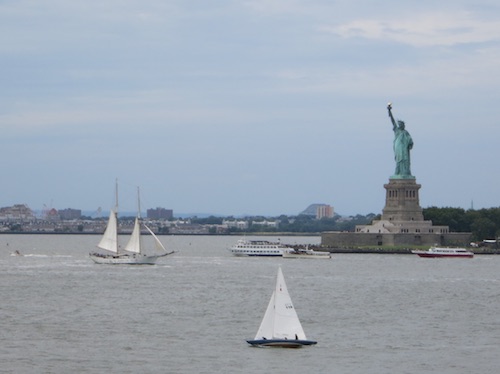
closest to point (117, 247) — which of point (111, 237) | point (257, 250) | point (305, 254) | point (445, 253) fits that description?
point (111, 237)

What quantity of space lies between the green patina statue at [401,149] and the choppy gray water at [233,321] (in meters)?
48.4

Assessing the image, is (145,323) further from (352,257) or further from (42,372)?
(352,257)

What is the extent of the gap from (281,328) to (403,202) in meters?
104

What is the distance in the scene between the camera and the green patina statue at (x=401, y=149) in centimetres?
15400

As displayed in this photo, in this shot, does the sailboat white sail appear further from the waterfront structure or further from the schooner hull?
the waterfront structure

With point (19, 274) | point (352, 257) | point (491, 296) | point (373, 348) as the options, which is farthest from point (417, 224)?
point (373, 348)

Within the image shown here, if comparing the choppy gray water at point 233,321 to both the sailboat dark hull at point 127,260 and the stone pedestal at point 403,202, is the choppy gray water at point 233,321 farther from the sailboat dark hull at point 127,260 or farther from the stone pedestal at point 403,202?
the stone pedestal at point 403,202

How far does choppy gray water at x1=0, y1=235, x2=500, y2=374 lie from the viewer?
156 feet

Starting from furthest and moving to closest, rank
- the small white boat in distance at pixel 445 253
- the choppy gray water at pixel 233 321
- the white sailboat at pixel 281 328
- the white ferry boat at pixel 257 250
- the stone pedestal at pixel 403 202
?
the stone pedestal at pixel 403 202 < the white ferry boat at pixel 257 250 < the small white boat in distance at pixel 445 253 < the white sailboat at pixel 281 328 < the choppy gray water at pixel 233 321

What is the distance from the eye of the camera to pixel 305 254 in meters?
142

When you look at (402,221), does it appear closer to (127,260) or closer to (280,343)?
(127,260)

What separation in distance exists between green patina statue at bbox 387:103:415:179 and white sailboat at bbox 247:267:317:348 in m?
104

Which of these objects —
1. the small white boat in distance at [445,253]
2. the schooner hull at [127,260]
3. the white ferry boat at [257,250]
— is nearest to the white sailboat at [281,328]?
the schooner hull at [127,260]

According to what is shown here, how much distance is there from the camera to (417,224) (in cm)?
15238
